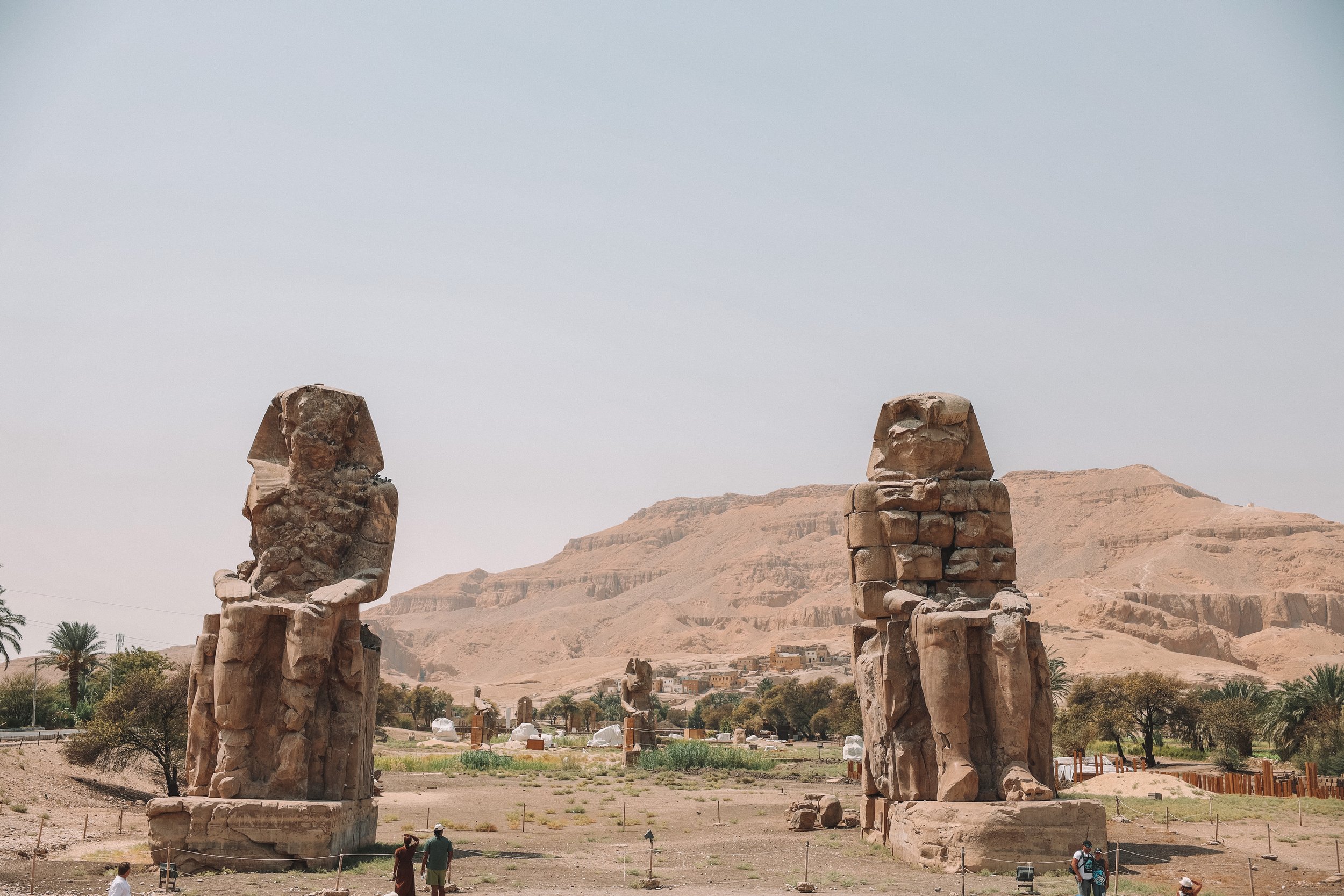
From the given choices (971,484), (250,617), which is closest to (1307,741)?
(971,484)

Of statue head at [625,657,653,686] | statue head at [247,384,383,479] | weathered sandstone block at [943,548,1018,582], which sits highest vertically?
statue head at [247,384,383,479]

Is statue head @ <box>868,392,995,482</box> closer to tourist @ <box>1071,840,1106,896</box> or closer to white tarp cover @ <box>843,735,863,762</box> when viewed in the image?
tourist @ <box>1071,840,1106,896</box>

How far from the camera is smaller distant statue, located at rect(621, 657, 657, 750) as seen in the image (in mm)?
34812

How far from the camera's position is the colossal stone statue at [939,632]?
11414mm

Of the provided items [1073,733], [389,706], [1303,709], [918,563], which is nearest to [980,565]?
[918,563]

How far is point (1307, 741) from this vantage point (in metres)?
26.2

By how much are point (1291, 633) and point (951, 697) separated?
92.8 m

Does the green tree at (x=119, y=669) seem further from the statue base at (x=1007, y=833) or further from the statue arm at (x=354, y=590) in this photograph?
the statue base at (x=1007, y=833)

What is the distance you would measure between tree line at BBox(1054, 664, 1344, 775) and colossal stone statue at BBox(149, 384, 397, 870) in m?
20.3

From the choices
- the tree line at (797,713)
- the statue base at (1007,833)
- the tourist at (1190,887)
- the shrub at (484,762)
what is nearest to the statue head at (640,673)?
the shrub at (484,762)

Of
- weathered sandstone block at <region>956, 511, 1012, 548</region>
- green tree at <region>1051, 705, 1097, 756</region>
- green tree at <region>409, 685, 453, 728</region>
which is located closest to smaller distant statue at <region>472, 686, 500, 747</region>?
green tree at <region>409, 685, 453, 728</region>

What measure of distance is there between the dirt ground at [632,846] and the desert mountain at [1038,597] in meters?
59.1

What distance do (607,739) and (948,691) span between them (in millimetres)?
29017

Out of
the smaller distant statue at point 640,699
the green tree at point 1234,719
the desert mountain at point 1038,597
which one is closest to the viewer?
the green tree at point 1234,719
